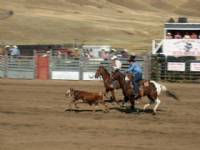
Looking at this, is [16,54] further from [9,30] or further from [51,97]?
[9,30]

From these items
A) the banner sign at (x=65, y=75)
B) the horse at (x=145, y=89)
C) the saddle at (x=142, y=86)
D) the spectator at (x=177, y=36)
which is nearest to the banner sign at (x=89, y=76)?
the banner sign at (x=65, y=75)

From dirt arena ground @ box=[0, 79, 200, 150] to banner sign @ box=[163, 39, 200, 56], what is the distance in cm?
768

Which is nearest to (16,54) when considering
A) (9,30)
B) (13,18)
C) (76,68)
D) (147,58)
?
(76,68)

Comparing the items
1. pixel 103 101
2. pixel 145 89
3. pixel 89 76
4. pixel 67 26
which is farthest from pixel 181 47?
pixel 67 26

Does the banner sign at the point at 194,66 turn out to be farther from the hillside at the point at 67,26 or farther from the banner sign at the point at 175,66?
the hillside at the point at 67,26

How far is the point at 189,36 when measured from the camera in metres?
30.5

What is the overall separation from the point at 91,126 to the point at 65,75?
15.9 metres

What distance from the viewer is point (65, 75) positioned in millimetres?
30016

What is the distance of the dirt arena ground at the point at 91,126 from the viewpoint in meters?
11.8

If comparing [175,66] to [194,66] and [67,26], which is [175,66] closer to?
[194,66]

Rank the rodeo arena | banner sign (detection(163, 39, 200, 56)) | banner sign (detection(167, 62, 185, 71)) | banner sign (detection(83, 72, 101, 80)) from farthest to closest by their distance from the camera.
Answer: banner sign (detection(83, 72, 101, 80)), banner sign (detection(163, 39, 200, 56)), banner sign (detection(167, 62, 185, 71)), the rodeo arena

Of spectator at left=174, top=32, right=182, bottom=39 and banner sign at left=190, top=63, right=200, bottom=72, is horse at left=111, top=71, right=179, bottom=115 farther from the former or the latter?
spectator at left=174, top=32, right=182, bottom=39

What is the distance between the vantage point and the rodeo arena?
41.0 ft

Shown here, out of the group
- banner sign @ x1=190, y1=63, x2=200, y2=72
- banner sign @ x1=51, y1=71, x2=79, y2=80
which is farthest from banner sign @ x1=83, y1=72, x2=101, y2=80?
banner sign @ x1=190, y1=63, x2=200, y2=72
